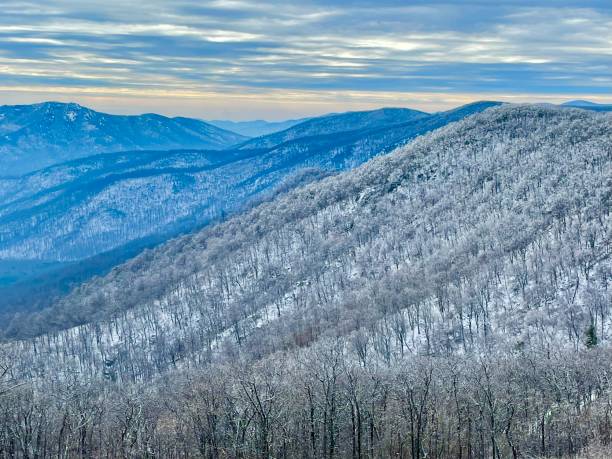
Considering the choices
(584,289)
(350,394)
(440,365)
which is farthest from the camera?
(584,289)

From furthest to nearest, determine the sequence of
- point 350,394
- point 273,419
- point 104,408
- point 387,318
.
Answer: point 387,318, point 104,408, point 350,394, point 273,419

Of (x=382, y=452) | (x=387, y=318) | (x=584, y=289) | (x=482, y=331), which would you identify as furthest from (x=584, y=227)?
(x=382, y=452)

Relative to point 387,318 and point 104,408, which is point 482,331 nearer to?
point 387,318

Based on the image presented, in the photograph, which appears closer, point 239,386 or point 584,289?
point 239,386

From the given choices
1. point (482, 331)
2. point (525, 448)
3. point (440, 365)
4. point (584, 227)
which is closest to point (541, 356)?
point (440, 365)

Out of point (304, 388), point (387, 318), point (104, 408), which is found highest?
point (304, 388)

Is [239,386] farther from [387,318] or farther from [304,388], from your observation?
[387,318]

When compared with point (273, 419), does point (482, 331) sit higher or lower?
lower

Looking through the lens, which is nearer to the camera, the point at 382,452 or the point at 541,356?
the point at 382,452

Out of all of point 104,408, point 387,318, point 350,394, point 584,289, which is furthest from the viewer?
point 387,318
